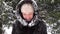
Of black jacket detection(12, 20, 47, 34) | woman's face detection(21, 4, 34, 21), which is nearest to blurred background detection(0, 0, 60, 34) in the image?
black jacket detection(12, 20, 47, 34)

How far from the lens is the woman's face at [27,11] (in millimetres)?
2630

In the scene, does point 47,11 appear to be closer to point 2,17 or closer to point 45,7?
point 45,7

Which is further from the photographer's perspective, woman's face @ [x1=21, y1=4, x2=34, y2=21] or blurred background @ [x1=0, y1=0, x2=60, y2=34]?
blurred background @ [x1=0, y1=0, x2=60, y2=34]

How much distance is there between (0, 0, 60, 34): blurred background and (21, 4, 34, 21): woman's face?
1.86m

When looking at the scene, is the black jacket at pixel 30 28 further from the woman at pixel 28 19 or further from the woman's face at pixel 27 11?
the woman's face at pixel 27 11

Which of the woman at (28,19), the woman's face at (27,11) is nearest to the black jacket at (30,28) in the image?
the woman at (28,19)

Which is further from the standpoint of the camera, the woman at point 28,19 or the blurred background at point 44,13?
the blurred background at point 44,13

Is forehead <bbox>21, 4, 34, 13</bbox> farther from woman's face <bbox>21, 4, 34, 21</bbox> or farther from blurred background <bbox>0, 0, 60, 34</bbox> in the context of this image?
blurred background <bbox>0, 0, 60, 34</bbox>

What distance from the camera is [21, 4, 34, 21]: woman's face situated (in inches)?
104

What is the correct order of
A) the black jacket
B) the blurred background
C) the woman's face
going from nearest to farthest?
the woman's face < the black jacket < the blurred background

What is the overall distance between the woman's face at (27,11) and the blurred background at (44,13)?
186 centimetres

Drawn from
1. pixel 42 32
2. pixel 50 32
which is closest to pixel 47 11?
pixel 50 32

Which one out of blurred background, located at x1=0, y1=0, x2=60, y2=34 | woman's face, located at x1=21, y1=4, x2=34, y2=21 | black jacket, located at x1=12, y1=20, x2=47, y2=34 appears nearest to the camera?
woman's face, located at x1=21, y1=4, x2=34, y2=21

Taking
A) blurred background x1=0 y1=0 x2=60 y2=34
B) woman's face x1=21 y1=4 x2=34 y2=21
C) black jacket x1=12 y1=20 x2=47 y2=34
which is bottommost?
blurred background x1=0 y1=0 x2=60 y2=34
